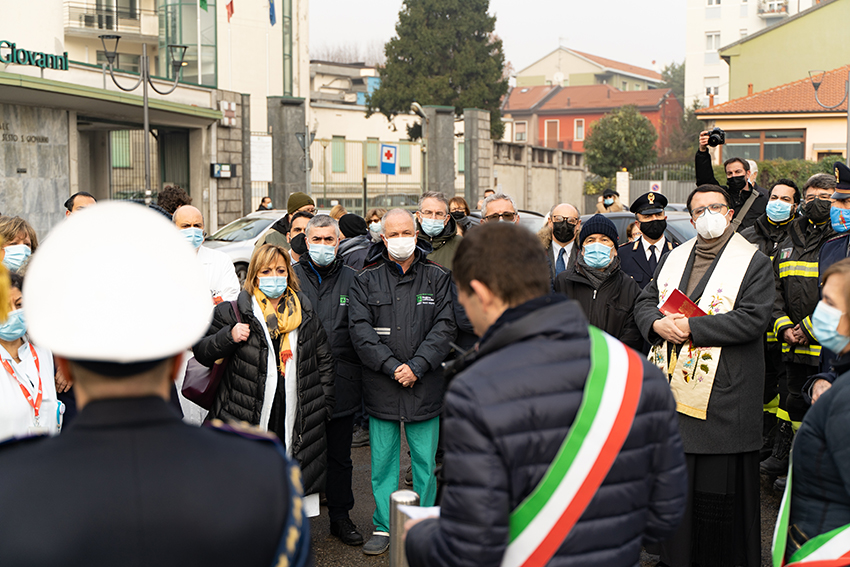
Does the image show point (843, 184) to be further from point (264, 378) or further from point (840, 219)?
point (264, 378)

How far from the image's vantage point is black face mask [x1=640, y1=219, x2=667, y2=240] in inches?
324

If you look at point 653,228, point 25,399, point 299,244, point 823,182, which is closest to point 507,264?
point 25,399

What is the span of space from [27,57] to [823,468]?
1830 centimetres

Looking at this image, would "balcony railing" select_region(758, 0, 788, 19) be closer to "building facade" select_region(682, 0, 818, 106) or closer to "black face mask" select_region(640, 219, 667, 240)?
"building facade" select_region(682, 0, 818, 106)

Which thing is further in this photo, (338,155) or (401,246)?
(338,155)

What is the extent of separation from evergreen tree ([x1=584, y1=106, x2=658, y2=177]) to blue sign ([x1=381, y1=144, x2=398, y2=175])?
2532 centimetres

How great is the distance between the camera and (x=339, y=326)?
18.5 ft

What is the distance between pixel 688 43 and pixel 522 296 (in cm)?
8094

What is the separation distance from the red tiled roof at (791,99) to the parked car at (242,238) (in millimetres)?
29193

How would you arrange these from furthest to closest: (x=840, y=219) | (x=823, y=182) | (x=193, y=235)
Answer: (x=823, y=182), (x=193, y=235), (x=840, y=219)

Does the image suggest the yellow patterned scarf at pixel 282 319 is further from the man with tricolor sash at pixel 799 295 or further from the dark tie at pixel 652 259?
the dark tie at pixel 652 259

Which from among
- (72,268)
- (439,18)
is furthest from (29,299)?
(439,18)

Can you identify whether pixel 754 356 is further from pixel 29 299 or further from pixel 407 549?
pixel 29 299

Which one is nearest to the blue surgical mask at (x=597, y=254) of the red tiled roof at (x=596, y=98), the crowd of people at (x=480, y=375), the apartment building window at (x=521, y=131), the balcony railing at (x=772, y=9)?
the crowd of people at (x=480, y=375)
